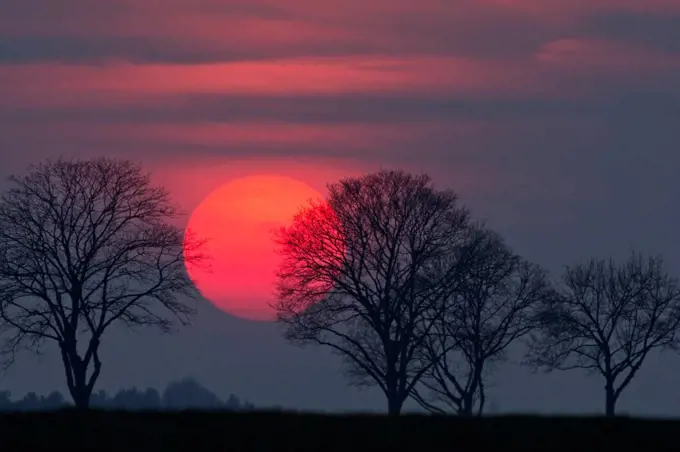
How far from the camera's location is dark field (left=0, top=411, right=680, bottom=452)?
2684cm

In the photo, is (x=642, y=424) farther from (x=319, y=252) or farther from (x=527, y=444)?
(x=319, y=252)

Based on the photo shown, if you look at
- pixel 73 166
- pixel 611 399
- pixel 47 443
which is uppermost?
pixel 73 166

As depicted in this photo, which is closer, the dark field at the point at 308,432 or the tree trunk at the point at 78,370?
the dark field at the point at 308,432

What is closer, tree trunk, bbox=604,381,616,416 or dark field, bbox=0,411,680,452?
dark field, bbox=0,411,680,452

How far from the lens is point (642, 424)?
30016 millimetres

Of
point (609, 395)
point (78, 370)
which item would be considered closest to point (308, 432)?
point (78, 370)

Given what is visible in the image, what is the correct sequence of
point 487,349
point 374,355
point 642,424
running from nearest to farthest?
point 642,424 < point 487,349 < point 374,355

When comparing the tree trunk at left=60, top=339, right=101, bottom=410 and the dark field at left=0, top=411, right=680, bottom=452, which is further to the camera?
the tree trunk at left=60, top=339, right=101, bottom=410

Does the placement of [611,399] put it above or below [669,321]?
below

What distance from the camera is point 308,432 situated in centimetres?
2797

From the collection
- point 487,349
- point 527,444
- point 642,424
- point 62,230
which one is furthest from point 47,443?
point 487,349

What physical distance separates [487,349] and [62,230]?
25.5m

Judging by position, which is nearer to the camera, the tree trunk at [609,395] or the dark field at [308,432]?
the dark field at [308,432]

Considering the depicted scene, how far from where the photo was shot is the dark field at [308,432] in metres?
26.8
